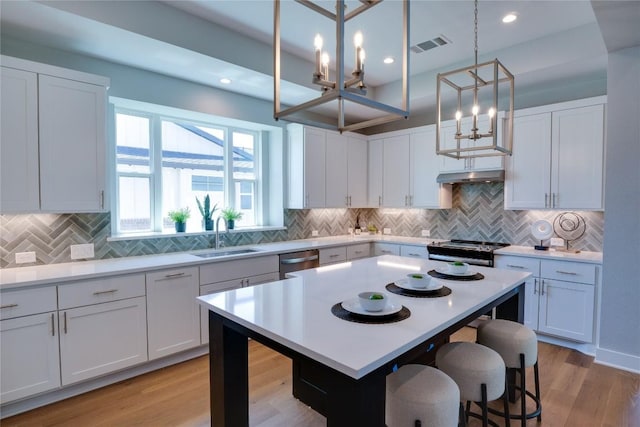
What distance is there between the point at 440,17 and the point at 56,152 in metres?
3.27

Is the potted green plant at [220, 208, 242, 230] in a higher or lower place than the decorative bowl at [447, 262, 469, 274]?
higher

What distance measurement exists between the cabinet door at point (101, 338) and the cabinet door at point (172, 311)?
3.3 inches

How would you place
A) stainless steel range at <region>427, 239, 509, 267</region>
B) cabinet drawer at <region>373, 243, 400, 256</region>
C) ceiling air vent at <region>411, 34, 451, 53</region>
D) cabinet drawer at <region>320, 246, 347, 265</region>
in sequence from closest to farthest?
ceiling air vent at <region>411, 34, 451, 53</region> < stainless steel range at <region>427, 239, 509, 267</region> < cabinet drawer at <region>320, 246, 347, 265</region> < cabinet drawer at <region>373, 243, 400, 256</region>

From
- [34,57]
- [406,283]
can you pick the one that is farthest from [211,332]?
[34,57]

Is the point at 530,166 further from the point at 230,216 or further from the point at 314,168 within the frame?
the point at 230,216

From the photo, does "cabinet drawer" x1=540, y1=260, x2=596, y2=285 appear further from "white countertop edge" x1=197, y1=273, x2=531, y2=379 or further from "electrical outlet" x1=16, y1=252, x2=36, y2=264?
"electrical outlet" x1=16, y1=252, x2=36, y2=264

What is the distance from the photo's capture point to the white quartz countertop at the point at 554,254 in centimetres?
312

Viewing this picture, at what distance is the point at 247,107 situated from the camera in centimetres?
402

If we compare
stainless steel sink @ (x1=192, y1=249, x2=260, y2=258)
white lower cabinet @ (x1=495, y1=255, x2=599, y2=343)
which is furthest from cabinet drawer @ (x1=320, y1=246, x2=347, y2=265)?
white lower cabinet @ (x1=495, y1=255, x2=599, y2=343)

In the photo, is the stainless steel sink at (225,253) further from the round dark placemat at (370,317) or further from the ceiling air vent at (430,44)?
the ceiling air vent at (430,44)

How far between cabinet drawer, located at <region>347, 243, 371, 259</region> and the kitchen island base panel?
2139mm

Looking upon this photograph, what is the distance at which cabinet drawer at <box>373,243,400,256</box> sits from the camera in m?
4.44

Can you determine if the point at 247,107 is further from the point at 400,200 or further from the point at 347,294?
the point at 347,294

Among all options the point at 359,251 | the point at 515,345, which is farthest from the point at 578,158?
the point at 359,251
